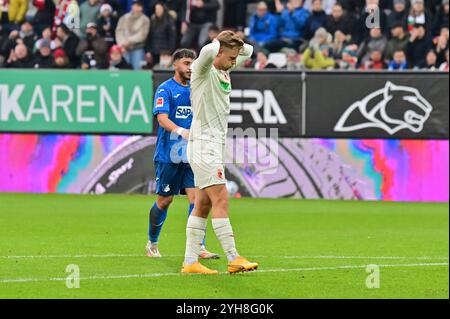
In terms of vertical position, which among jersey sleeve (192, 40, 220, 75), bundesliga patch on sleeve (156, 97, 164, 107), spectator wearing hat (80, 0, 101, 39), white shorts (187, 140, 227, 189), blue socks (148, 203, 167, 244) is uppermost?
spectator wearing hat (80, 0, 101, 39)

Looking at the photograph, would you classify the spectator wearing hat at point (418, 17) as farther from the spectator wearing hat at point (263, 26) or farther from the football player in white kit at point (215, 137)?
the football player in white kit at point (215, 137)

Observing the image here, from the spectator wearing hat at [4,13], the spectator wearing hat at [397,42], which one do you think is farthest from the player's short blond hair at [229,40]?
the spectator wearing hat at [4,13]

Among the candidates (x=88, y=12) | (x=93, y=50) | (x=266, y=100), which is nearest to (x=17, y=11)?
(x=88, y=12)

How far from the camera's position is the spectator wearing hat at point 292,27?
2389 cm

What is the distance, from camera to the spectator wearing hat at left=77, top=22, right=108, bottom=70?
23850 mm

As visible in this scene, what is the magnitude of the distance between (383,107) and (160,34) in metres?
5.63

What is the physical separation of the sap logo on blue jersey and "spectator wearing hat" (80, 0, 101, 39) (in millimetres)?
12848

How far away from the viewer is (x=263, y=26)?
24.2m

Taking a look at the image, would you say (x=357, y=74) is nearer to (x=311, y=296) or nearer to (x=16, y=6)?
(x=16, y=6)

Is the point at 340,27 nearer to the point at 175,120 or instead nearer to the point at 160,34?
the point at 160,34

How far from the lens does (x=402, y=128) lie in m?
21.0

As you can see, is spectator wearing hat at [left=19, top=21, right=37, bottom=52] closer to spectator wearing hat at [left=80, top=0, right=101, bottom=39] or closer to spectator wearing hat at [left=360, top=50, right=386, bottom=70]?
spectator wearing hat at [left=80, top=0, right=101, bottom=39]

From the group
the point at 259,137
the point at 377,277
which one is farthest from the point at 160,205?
the point at 259,137

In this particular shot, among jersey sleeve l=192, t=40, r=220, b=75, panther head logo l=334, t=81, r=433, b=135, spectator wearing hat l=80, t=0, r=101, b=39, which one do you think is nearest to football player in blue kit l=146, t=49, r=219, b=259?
jersey sleeve l=192, t=40, r=220, b=75
